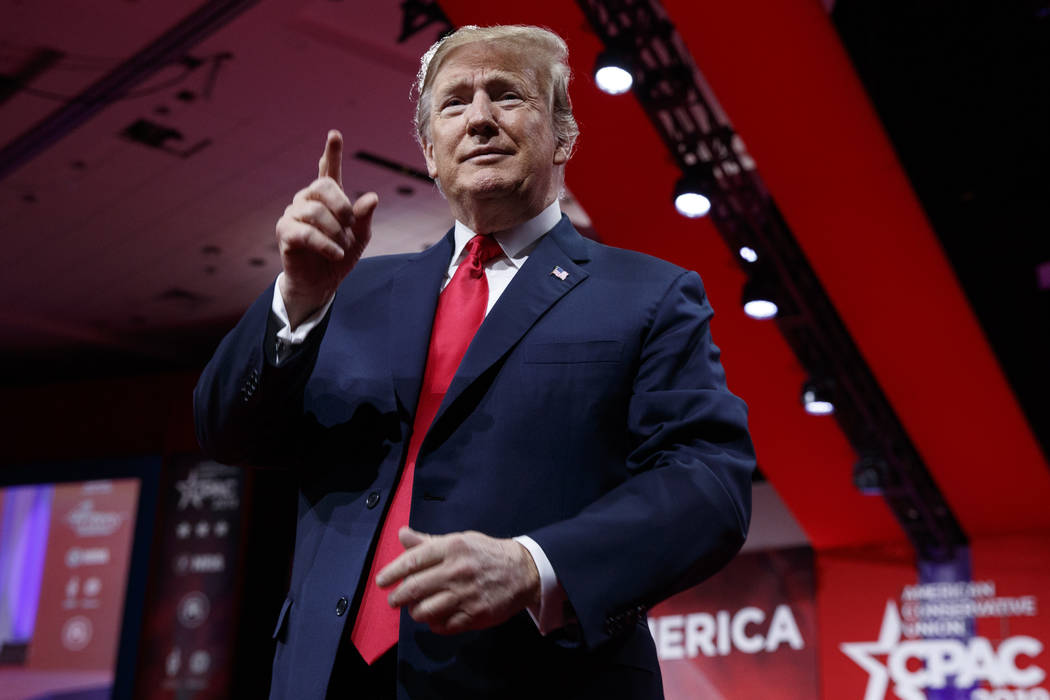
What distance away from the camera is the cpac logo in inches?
212

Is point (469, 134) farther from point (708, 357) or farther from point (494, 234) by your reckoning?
point (708, 357)

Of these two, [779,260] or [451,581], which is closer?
[451,581]

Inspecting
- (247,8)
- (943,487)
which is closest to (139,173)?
(247,8)

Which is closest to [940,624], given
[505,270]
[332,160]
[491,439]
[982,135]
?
[982,135]

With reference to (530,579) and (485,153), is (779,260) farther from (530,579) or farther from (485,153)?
(530,579)

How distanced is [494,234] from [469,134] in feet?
0.43

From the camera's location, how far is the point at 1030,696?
5281 millimetres

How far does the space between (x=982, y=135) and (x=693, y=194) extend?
75.7 inches

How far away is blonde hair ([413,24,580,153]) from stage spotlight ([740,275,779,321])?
3389mm

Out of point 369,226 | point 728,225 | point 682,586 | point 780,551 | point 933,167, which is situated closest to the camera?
point 682,586

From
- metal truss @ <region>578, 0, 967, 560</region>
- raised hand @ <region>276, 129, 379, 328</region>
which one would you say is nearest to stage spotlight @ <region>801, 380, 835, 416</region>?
metal truss @ <region>578, 0, 967, 560</region>

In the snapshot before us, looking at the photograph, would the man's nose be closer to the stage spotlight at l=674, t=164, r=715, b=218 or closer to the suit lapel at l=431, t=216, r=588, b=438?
the suit lapel at l=431, t=216, r=588, b=438

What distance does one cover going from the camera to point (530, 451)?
1058mm

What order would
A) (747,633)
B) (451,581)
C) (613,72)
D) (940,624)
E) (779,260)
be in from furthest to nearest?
1. (747,633)
2. (940,624)
3. (779,260)
4. (613,72)
5. (451,581)
